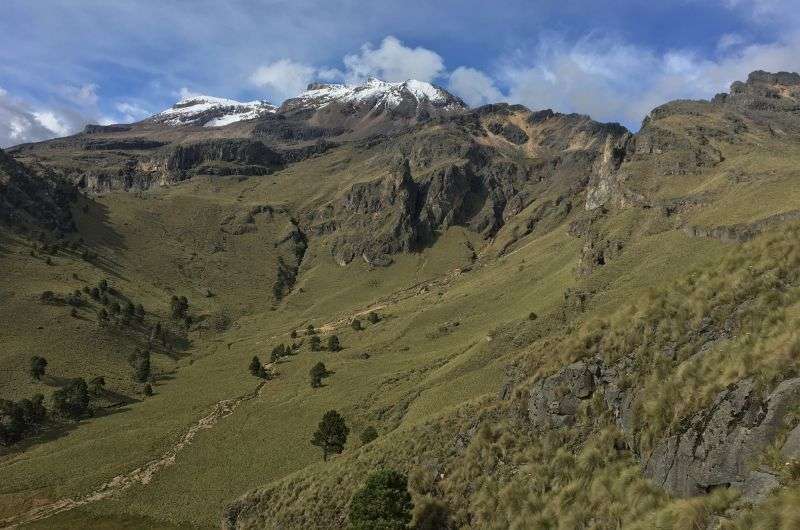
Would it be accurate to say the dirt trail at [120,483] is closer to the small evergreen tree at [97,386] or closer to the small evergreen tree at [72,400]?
the small evergreen tree at [72,400]

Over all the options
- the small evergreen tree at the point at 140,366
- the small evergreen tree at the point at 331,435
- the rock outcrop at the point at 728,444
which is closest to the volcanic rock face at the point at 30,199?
the small evergreen tree at the point at 140,366

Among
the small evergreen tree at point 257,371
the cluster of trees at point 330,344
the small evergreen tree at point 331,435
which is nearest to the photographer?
the small evergreen tree at point 331,435

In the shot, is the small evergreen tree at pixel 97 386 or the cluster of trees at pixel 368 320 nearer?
the small evergreen tree at pixel 97 386

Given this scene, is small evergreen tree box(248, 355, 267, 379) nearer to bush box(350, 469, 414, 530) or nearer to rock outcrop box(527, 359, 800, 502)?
bush box(350, 469, 414, 530)

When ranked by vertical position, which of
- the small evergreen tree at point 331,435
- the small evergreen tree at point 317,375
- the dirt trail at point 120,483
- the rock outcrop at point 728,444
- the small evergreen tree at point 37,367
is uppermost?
the rock outcrop at point 728,444

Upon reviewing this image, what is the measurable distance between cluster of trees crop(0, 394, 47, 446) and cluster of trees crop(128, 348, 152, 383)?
18971 mm

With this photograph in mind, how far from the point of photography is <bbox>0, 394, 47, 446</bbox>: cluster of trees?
7069cm

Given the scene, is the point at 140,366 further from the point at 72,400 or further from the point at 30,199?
the point at 30,199

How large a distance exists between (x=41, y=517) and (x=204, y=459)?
15869 millimetres

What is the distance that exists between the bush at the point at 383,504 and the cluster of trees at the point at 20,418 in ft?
227

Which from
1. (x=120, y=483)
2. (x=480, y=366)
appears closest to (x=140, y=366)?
(x=120, y=483)

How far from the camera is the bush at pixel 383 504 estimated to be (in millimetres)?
22641

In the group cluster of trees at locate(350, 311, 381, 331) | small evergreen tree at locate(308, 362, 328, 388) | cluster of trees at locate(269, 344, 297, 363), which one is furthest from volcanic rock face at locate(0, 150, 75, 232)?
small evergreen tree at locate(308, 362, 328, 388)

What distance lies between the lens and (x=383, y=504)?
22.9m
